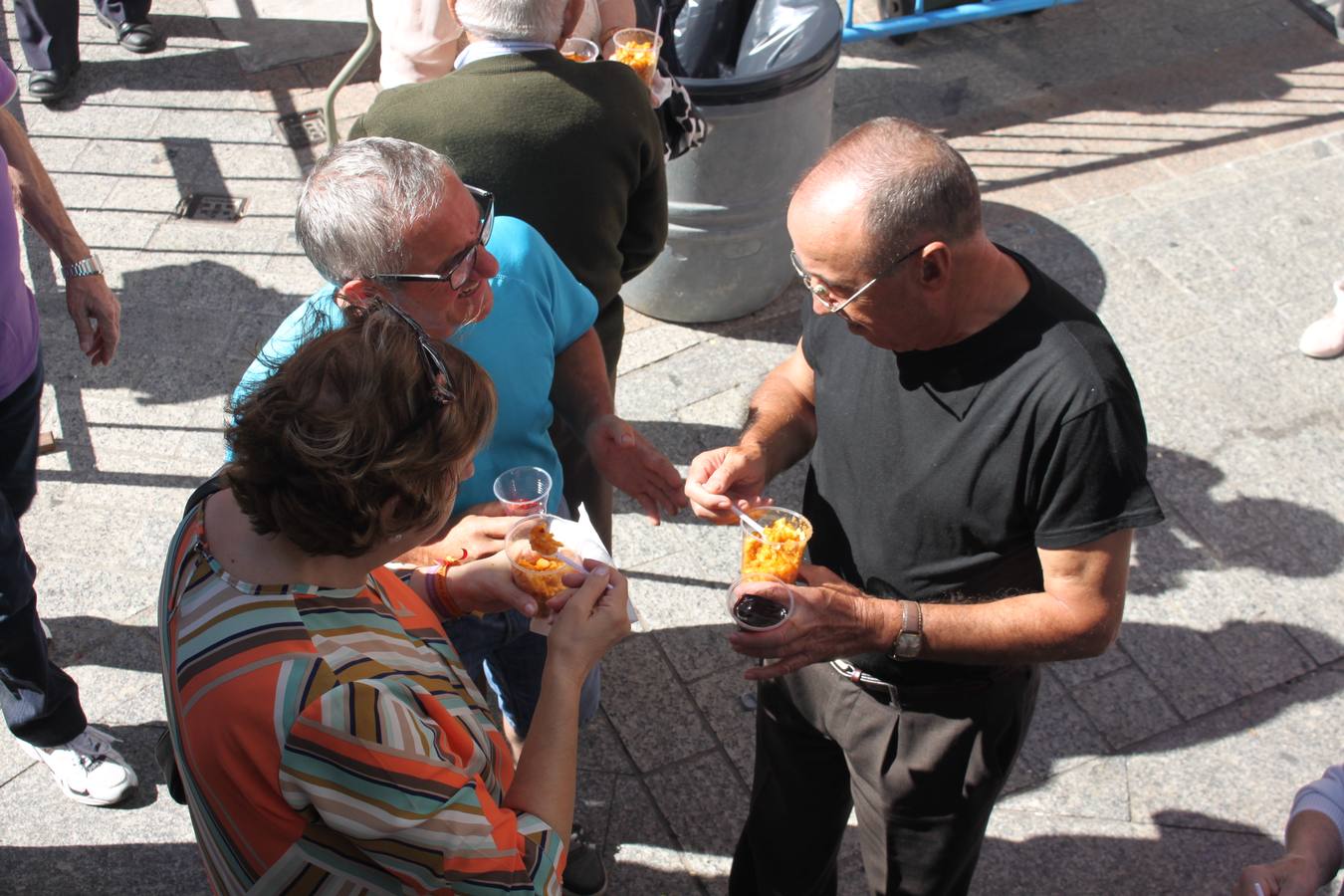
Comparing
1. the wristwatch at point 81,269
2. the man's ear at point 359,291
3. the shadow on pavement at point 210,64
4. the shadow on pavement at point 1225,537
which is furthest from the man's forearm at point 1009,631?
the shadow on pavement at point 210,64

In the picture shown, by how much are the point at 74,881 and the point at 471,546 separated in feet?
5.83

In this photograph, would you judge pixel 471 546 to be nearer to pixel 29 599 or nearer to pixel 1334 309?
pixel 29 599

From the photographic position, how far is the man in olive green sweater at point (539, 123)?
2.70 metres

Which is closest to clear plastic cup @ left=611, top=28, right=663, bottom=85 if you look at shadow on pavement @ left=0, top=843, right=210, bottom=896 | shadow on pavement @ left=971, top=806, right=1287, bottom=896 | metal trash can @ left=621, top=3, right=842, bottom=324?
metal trash can @ left=621, top=3, right=842, bottom=324

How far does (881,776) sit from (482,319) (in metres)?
1.33

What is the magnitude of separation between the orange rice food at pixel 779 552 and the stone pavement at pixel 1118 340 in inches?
51.3

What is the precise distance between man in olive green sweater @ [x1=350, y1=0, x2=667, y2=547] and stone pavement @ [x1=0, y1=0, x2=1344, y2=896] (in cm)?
130

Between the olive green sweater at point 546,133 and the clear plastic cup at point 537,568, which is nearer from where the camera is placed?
the clear plastic cup at point 537,568

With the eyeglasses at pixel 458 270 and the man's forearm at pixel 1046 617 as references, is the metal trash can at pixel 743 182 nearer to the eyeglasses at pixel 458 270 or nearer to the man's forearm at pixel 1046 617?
the eyeglasses at pixel 458 270

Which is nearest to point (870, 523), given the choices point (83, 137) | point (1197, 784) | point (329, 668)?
point (329, 668)

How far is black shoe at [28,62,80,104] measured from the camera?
233 inches

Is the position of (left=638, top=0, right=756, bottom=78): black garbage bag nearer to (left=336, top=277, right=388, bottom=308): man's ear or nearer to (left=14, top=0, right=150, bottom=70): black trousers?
(left=336, top=277, right=388, bottom=308): man's ear

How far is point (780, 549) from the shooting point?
7.42 feet

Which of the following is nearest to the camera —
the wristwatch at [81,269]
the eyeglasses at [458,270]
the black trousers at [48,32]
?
A: the eyeglasses at [458,270]
